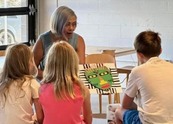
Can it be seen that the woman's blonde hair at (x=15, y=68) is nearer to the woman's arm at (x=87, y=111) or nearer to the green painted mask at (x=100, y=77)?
the woman's arm at (x=87, y=111)

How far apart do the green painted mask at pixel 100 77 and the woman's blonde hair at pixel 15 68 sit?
742 millimetres

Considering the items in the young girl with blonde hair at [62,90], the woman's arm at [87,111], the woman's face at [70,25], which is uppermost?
the woman's face at [70,25]

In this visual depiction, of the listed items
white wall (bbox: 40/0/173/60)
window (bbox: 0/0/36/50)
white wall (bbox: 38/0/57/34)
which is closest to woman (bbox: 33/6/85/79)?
white wall (bbox: 40/0/173/60)

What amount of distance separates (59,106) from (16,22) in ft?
13.3

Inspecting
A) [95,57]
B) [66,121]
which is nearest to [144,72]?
[66,121]

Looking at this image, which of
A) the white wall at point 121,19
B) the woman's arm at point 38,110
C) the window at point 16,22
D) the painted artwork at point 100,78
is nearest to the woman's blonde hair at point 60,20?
the painted artwork at point 100,78

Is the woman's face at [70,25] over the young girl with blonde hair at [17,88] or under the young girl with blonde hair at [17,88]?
over

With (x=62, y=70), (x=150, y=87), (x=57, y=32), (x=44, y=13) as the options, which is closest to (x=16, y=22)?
(x=44, y=13)

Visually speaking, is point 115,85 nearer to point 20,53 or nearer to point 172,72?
point 172,72

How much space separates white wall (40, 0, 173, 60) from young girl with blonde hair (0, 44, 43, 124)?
10.9 ft

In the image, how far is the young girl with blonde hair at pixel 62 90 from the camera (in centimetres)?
225

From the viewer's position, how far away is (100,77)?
9.85ft

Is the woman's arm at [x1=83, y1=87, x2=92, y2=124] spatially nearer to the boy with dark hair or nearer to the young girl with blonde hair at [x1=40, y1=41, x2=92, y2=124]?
the young girl with blonde hair at [x1=40, y1=41, x2=92, y2=124]

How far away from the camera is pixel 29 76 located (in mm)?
2361
